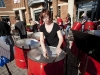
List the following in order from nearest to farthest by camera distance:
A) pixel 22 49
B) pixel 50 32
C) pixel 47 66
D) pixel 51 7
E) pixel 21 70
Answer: pixel 47 66 → pixel 50 32 → pixel 22 49 → pixel 21 70 → pixel 51 7

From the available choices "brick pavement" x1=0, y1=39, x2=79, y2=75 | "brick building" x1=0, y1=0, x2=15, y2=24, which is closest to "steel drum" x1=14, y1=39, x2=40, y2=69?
"brick pavement" x1=0, y1=39, x2=79, y2=75

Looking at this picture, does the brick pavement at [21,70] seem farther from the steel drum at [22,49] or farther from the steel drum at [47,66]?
the steel drum at [47,66]

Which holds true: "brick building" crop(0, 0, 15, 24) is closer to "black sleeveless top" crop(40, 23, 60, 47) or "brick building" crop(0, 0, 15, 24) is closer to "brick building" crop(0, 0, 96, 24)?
"brick building" crop(0, 0, 96, 24)

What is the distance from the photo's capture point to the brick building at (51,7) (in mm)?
8087

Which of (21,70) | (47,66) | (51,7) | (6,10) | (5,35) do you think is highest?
(6,10)

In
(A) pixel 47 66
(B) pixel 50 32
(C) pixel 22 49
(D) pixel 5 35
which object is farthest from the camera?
(D) pixel 5 35

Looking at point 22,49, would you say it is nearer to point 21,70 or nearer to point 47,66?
point 21,70

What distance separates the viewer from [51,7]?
398 inches

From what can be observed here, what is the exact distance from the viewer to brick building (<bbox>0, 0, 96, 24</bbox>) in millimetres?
8087

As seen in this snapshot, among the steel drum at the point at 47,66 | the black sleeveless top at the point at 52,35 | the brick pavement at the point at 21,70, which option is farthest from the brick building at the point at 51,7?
the steel drum at the point at 47,66

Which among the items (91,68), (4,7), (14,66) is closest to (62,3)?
(14,66)

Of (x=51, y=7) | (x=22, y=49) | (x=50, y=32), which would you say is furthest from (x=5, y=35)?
(x=51, y=7)

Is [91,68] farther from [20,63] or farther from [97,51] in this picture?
[20,63]

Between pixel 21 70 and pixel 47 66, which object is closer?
pixel 47 66
